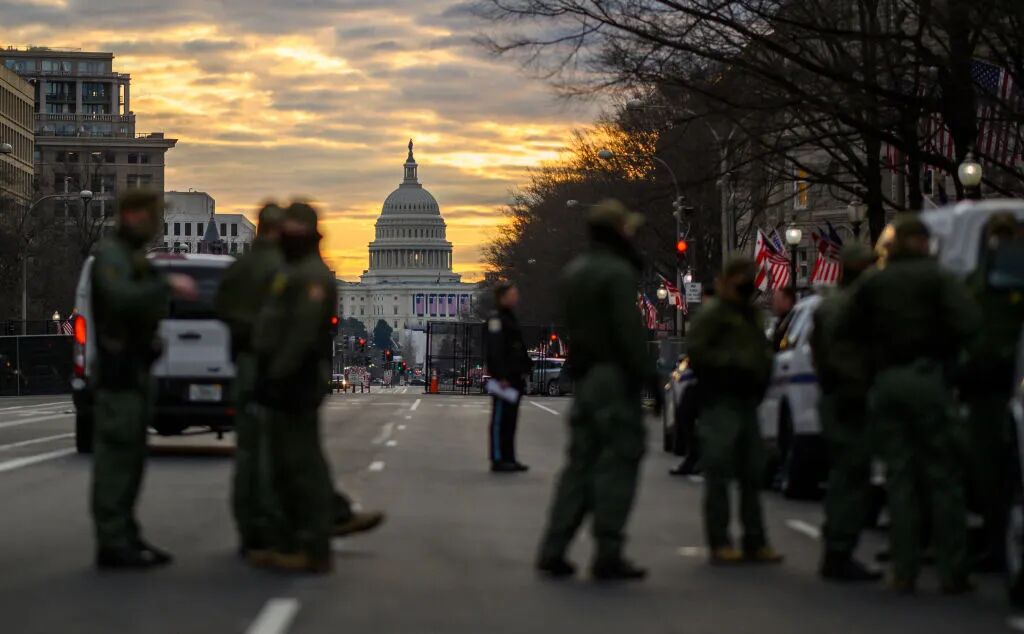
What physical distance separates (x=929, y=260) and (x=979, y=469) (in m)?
1.13

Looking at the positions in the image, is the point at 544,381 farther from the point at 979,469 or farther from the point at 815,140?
the point at 979,469

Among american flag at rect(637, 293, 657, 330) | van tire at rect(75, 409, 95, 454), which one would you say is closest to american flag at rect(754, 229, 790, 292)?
american flag at rect(637, 293, 657, 330)

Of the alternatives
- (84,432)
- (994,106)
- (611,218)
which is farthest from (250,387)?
(994,106)

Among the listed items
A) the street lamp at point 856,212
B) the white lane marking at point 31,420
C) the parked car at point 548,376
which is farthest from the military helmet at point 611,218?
the parked car at point 548,376

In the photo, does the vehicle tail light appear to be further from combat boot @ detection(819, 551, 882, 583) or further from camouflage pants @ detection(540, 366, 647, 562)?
→ combat boot @ detection(819, 551, 882, 583)

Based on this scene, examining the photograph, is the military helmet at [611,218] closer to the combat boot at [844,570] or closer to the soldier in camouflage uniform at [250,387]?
the soldier in camouflage uniform at [250,387]

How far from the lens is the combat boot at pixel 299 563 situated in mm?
11148

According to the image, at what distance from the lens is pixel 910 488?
1073 centimetres

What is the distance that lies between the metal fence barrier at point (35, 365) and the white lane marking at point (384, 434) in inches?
1340

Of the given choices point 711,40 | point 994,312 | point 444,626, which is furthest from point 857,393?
point 711,40

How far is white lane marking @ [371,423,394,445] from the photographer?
2839 centimetres

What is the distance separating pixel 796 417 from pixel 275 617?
8047mm

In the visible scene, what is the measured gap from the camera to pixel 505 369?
22078 mm

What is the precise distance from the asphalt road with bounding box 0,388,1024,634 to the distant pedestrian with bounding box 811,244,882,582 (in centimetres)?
23
